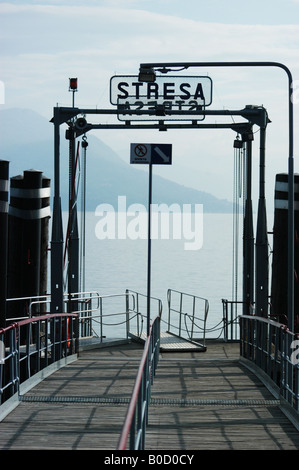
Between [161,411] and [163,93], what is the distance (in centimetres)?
950

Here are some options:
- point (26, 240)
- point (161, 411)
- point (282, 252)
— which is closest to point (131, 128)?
point (26, 240)

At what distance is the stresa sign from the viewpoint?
18.5 m

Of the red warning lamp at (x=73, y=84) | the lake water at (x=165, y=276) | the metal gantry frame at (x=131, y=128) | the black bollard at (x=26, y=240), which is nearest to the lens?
the metal gantry frame at (x=131, y=128)

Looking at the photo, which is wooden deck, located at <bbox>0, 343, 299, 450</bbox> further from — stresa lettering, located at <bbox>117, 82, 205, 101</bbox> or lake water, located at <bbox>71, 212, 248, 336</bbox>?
lake water, located at <bbox>71, 212, 248, 336</bbox>

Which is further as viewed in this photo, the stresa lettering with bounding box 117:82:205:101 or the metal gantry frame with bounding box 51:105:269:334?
the stresa lettering with bounding box 117:82:205:101

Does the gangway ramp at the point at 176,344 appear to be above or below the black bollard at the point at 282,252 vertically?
below

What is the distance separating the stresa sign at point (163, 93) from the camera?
60.8 ft

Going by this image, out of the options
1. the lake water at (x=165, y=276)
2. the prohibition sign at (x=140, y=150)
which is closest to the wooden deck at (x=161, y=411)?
the prohibition sign at (x=140, y=150)

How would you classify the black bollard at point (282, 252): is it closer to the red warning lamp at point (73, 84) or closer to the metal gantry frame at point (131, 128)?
the metal gantry frame at point (131, 128)

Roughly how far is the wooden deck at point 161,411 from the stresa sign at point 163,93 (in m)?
Result: 5.90

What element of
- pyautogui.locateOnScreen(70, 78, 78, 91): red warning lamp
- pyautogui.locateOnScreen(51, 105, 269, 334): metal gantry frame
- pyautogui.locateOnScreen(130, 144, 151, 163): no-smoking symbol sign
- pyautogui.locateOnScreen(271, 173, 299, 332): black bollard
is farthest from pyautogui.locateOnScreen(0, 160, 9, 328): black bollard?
pyautogui.locateOnScreen(271, 173, 299, 332): black bollard

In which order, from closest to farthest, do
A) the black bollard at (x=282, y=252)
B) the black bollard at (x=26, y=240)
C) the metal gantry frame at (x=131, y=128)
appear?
the metal gantry frame at (x=131, y=128) < the black bollard at (x=26, y=240) < the black bollard at (x=282, y=252)

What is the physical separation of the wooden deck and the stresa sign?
5895 mm
